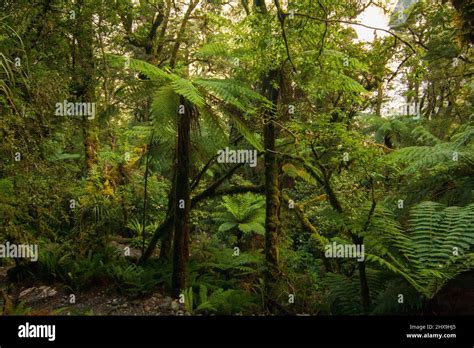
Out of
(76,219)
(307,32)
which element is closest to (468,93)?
(307,32)

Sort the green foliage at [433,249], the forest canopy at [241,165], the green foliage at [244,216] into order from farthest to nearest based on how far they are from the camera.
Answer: the green foliage at [244,216]
the forest canopy at [241,165]
the green foliage at [433,249]

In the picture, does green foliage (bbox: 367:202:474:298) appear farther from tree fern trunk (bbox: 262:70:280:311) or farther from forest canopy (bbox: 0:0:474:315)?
tree fern trunk (bbox: 262:70:280:311)

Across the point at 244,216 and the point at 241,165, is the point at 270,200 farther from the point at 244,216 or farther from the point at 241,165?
the point at 244,216

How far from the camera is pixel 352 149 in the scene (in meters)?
3.79

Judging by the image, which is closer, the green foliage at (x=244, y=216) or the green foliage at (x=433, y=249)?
the green foliage at (x=433, y=249)

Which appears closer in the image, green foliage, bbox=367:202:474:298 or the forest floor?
green foliage, bbox=367:202:474:298

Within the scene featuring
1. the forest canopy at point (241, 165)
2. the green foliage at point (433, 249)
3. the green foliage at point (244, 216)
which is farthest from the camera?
the green foliage at point (244, 216)

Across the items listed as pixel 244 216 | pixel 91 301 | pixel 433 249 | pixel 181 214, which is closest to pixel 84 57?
pixel 181 214

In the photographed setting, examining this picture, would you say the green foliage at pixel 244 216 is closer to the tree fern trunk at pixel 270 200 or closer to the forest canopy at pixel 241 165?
the forest canopy at pixel 241 165

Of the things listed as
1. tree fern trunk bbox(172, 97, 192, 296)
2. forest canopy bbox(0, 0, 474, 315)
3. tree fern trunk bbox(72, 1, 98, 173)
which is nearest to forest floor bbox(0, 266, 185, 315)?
forest canopy bbox(0, 0, 474, 315)

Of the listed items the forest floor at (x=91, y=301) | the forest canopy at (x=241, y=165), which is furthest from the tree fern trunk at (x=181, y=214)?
the forest floor at (x=91, y=301)

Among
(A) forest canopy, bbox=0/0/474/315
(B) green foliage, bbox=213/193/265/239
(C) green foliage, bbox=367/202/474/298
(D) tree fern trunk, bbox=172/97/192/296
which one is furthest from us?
(B) green foliage, bbox=213/193/265/239

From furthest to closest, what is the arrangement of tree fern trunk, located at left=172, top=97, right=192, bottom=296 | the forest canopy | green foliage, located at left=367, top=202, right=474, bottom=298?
tree fern trunk, located at left=172, top=97, right=192, bottom=296 < the forest canopy < green foliage, located at left=367, top=202, right=474, bottom=298

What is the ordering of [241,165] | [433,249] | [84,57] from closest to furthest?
[433,249] < [84,57] < [241,165]
